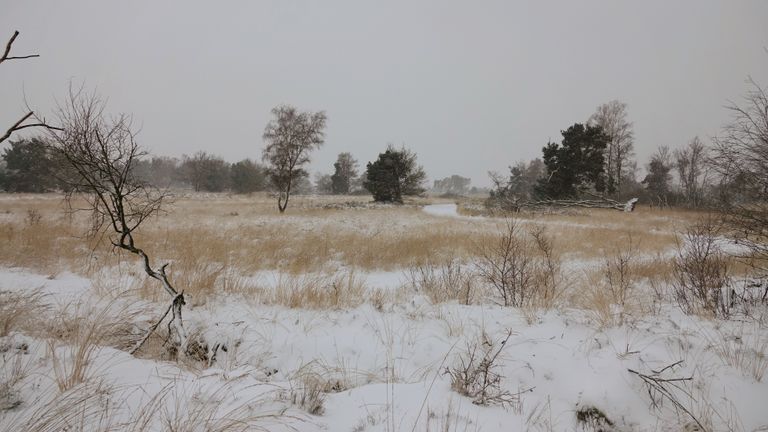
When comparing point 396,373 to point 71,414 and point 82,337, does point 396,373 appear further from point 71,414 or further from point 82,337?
point 82,337

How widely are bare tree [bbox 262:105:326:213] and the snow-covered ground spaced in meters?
20.6

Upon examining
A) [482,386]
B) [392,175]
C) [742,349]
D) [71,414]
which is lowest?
[482,386]

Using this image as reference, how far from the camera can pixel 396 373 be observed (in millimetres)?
2615

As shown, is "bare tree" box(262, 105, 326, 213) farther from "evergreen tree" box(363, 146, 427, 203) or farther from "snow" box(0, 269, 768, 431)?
"snow" box(0, 269, 768, 431)

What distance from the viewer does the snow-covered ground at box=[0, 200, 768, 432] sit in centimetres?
179

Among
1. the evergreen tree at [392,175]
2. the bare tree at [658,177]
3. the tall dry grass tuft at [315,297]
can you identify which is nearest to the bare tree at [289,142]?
the evergreen tree at [392,175]

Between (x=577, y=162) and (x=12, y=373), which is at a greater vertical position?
(x=577, y=162)

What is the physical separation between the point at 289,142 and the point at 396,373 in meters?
23.2

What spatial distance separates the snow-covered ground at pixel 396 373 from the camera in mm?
1794

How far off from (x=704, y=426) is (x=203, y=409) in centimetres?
338

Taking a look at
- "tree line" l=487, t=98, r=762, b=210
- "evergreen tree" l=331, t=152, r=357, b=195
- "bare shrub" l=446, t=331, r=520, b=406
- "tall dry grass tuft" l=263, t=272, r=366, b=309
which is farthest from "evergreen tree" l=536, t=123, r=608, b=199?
"evergreen tree" l=331, t=152, r=357, b=195

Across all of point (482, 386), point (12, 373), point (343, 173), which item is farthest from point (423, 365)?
point (343, 173)

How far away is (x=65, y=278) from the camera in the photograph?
512 cm

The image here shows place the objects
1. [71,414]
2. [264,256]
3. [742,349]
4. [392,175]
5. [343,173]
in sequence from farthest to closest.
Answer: [343,173]
[392,175]
[264,256]
[742,349]
[71,414]
